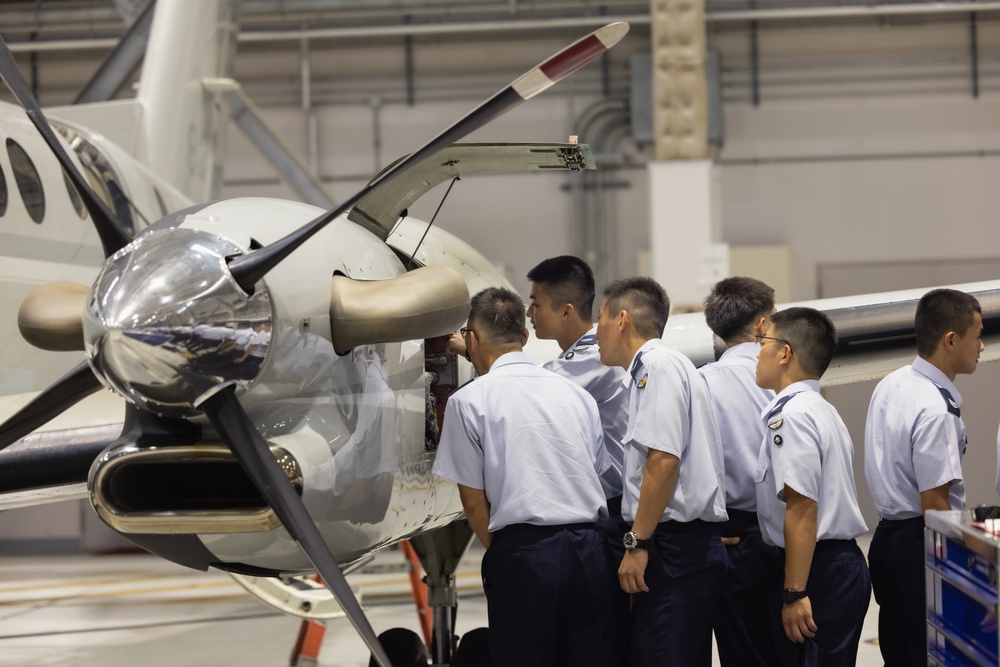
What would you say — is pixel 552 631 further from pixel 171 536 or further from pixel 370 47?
pixel 370 47

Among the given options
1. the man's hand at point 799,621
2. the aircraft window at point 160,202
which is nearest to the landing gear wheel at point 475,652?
the man's hand at point 799,621

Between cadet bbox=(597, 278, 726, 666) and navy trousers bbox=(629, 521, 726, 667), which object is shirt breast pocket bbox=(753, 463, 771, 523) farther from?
navy trousers bbox=(629, 521, 726, 667)

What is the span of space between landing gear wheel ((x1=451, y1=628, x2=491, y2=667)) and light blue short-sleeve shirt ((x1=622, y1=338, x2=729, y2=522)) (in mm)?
1705

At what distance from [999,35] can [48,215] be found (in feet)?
47.0

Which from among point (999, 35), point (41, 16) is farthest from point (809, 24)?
point (41, 16)

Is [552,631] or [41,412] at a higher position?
[41,412]

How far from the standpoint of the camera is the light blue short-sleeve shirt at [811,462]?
407cm

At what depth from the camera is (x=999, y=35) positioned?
16.2m

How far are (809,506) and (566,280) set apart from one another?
136 cm

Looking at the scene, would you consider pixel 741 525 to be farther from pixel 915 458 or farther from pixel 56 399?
pixel 56 399

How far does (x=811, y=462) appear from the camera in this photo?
407cm

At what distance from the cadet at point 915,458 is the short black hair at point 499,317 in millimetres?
1580

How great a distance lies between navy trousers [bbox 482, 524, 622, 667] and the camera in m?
3.91

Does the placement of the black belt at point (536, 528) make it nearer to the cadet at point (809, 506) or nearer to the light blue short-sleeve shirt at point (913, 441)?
the cadet at point (809, 506)
